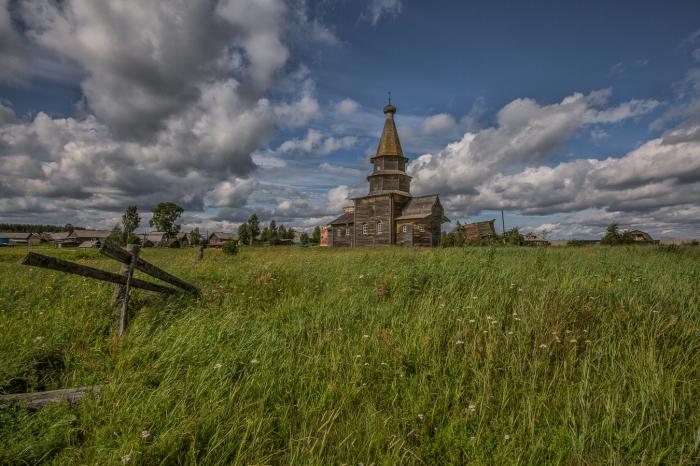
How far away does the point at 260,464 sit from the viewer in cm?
238

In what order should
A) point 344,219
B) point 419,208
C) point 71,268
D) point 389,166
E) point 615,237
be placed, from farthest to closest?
point 344,219
point 389,166
point 419,208
point 615,237
point 71,268

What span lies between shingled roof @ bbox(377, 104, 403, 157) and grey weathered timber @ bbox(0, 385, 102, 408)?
36749mm

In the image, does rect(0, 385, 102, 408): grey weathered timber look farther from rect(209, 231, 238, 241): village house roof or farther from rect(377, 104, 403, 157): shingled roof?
rect(209, 231, 238, 241): village house roof

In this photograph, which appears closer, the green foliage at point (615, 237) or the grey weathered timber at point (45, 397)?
the grey weathered timber at point (45, 397)

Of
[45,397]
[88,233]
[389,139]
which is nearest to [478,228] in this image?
[389,139]

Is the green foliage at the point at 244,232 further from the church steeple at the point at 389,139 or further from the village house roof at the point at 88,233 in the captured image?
the church steeple at the point at 389,139

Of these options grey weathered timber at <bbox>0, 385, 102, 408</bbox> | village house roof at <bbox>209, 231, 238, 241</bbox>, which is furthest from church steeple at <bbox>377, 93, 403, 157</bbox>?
village house roof at <bbox>209, 231, 238, 241</bbox>

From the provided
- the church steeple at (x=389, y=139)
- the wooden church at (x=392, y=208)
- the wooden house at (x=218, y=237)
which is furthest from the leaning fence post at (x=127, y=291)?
the wooden house at (x=218, y=237)

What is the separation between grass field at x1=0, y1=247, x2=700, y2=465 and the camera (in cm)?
256

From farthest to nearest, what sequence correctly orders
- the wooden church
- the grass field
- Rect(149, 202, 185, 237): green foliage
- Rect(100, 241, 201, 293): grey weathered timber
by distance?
Rect(149, 202, 185, 237): green foliage
the wooden church
Rect(100, 241, 201, 293): grey weathered timber
the grass field

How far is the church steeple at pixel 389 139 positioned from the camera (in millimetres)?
37688

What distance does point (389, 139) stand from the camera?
38.1 metres

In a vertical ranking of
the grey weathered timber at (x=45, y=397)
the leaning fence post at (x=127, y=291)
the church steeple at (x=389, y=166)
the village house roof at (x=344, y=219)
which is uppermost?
the church steeple at (x=389, y=166)

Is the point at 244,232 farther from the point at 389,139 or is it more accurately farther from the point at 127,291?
the point at 127,291
